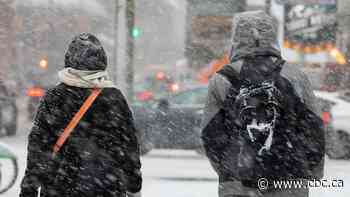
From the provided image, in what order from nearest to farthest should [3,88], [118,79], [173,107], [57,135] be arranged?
1. [57,135]
2. [173,107]
3. [3,88]
4. [118,79]

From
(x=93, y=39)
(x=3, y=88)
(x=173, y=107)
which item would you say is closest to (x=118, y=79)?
(x=3, y=88)

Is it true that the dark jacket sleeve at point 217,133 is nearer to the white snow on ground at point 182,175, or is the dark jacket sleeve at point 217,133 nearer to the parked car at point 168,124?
the white snow on ground at point 182,175

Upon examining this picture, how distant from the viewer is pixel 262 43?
371 centimetres

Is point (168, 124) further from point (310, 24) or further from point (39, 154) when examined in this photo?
point (310, 24)

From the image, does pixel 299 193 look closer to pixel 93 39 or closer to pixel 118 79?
pixel 93 39

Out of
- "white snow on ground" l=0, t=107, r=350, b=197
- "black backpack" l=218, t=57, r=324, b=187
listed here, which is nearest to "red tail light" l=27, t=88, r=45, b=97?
"white snow on ground" l=0, t=107, r=350, b=197

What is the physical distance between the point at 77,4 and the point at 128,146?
25195 millimetres

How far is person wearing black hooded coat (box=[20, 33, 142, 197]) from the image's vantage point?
150 inches

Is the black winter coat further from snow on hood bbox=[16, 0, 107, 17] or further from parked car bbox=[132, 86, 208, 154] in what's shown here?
snow on hood bbox=[16, 0, 107, 17]

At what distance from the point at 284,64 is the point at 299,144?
0.37m

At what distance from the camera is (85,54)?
3.89m

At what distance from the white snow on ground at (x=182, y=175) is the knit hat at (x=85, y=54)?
570 cm

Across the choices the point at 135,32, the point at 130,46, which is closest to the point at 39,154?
the point at 130,46

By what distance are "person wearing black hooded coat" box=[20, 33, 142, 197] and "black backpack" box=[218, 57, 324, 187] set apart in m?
0.58
